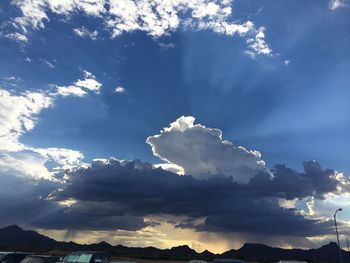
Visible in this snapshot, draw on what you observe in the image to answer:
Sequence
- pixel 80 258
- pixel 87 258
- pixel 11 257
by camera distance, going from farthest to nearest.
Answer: pixel 80 258 < pixel 87 258 < pixel 11 257

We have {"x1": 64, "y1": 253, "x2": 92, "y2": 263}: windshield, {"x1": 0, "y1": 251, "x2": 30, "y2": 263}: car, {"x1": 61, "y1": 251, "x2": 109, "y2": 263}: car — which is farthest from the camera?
{"x1": 64, "y1": 253, "x2": 92, "y2": 263}: windshield

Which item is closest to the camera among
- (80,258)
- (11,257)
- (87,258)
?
(11,257)

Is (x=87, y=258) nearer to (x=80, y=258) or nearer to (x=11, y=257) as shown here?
(x=80, y=258)

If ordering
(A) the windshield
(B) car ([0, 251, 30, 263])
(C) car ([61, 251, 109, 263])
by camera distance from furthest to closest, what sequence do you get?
(A) the windshield < (C) car ([61, 251, 109, 263]) < (B) car ([0, 251, 30, 263])

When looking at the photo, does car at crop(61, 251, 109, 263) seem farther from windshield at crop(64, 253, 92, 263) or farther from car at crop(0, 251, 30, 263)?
car at crop(0, 251, 30, 263)

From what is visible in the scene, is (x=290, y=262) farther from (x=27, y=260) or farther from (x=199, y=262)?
(x=27, y=260)

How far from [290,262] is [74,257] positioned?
40.5 feet

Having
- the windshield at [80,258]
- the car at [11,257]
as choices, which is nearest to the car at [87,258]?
the windshield at [80,258]

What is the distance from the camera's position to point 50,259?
23031 millimetres

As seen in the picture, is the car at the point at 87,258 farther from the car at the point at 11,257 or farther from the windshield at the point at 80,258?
the car at the point at 11,257

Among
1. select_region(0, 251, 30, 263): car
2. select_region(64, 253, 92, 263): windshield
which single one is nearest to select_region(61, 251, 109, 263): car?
select_region(64, 253, 92, 263): windshield

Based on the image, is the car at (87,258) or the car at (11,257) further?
the car at (87,258)

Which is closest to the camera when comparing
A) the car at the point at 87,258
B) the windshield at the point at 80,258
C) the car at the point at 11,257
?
the car at the point at 11,257

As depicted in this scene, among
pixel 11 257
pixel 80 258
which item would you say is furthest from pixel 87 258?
pixel 11 257
